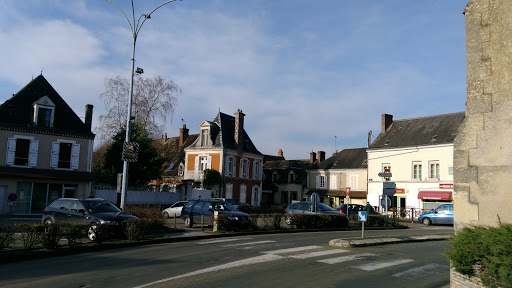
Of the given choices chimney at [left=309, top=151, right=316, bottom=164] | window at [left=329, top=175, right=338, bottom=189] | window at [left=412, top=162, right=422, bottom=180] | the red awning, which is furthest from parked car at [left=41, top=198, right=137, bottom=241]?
chimney at [left=309, top=151, right=316, bottom=164]

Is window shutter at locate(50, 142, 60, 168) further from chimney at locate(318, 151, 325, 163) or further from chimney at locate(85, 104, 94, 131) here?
chimney at locate(318, 151, 325, 163)

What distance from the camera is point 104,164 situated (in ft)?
122

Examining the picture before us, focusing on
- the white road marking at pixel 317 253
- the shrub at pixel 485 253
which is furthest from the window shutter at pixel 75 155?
the shrub at pixel 485 253

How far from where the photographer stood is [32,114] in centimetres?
3134

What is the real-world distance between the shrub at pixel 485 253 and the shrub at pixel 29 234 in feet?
35.2

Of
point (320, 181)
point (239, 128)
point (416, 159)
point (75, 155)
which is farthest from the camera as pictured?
point (320, 181)

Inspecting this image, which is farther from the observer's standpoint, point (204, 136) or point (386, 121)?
point (204, 136)

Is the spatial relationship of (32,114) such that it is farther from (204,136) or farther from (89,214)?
(204,136)

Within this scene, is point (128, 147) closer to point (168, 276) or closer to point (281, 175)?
point (168, 276)

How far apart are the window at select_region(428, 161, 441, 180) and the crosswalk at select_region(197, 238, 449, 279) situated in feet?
96.6

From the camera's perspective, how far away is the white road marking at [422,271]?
9.92 metres

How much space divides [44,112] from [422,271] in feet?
95.4

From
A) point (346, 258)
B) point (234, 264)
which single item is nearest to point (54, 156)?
point (234, 264)

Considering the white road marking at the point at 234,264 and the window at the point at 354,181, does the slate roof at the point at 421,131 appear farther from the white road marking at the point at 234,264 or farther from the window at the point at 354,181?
the white road marking at the point at 234,264
